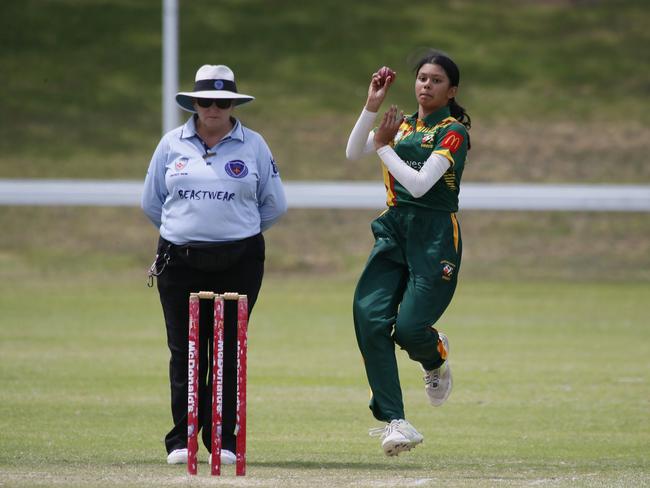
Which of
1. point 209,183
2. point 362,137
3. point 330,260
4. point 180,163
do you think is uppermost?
point 362,137

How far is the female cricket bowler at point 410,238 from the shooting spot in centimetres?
712

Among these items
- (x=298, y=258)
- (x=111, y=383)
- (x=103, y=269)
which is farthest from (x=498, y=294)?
(x=111, y=383)

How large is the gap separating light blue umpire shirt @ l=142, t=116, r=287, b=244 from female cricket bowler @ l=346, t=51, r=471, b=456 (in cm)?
62

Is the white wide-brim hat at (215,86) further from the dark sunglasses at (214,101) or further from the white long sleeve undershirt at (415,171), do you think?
the white long sleeve undershirt at (415,171)

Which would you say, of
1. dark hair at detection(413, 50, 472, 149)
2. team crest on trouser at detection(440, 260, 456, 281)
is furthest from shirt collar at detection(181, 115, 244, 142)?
team crest on trouser at detection(440, 260, 456, 281)

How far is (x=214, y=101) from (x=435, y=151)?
1241mm

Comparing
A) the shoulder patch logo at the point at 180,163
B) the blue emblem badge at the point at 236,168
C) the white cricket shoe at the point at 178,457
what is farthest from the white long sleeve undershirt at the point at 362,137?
the white cricket shoe at the point at 178,457

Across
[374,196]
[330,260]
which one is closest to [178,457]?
[374,196]

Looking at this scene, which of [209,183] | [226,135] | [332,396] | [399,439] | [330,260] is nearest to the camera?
[399,439]

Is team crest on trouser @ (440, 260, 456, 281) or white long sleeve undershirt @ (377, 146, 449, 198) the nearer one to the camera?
white long sleeve undershirt @ (377, 146, 449, 198)

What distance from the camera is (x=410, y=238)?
283 inches

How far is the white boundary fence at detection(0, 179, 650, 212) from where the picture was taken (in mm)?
21188

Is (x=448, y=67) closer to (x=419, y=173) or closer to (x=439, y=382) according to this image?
(x=419, y=173)

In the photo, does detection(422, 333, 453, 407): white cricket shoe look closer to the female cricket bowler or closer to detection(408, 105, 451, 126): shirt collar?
the female cricket bowler
